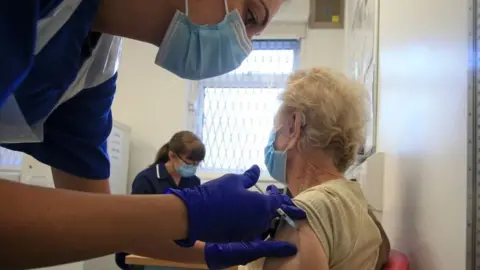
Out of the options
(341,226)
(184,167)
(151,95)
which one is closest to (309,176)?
(341,226)

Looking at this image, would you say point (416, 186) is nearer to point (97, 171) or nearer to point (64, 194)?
point (97, 171)

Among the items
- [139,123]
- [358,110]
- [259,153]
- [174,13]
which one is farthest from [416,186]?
[139,123]

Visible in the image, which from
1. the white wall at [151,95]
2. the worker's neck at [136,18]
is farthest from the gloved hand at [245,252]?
the white wall at [151,95]

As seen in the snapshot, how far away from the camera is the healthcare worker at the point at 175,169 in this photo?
307 centimetres

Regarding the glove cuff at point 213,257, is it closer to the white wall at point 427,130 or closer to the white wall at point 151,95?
the white wall at point 427,130

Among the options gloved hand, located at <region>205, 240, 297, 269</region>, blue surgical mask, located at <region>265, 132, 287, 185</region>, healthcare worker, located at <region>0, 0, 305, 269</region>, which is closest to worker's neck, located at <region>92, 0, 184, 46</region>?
healthcare worker, located at <region>0, 0, 305, 269</region>

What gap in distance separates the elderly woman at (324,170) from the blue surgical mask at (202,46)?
26 cm

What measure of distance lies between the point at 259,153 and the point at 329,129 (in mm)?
2835

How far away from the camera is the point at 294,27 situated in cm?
417

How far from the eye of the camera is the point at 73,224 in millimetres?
667

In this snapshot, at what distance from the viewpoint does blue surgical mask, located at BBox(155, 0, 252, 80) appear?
102cm

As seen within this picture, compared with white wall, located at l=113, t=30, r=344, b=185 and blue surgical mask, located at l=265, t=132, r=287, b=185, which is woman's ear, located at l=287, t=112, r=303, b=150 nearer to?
blue surgical mask, located at l=265, t=132, r=287, b=185

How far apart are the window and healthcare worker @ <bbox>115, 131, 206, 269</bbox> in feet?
3.17

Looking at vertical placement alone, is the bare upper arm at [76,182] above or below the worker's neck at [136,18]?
below
